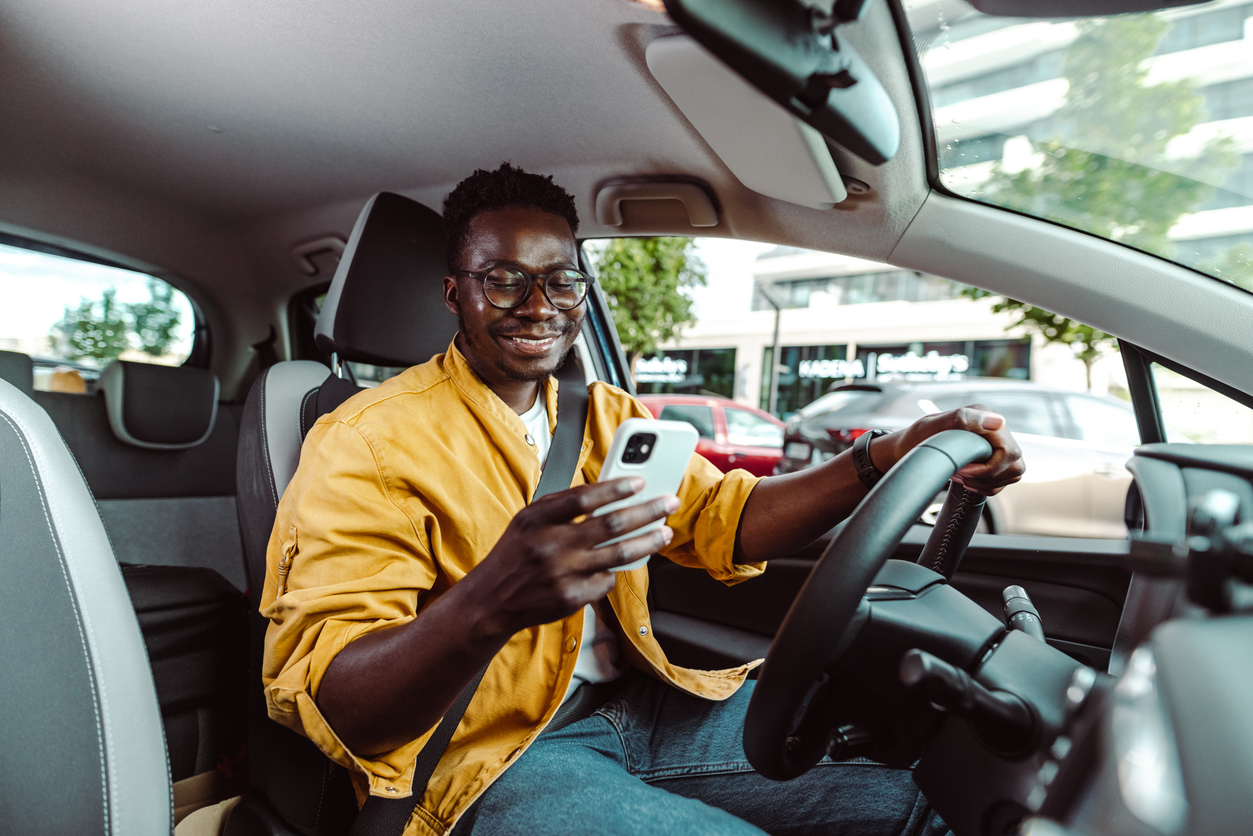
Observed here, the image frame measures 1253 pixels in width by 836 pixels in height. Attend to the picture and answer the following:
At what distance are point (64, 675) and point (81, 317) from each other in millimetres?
1847

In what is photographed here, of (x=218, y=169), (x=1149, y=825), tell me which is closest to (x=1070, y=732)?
(x=1149, y=825)

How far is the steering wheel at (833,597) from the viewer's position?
0.77 m

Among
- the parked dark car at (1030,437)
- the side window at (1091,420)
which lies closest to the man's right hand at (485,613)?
the parked dark car at (1030,437)

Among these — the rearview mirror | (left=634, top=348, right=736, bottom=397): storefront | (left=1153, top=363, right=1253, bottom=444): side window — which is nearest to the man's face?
the rearview mirror

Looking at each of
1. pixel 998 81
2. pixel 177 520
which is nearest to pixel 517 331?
pixel 998 81

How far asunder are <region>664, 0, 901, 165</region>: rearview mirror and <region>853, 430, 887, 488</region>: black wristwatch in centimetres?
67

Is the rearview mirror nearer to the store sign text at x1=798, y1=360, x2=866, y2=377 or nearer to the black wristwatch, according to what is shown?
the black wristwatch

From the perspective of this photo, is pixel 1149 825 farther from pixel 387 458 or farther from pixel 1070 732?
pixel 387 458

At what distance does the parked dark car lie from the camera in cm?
313

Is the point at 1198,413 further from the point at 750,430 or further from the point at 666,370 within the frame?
the point at 666,370

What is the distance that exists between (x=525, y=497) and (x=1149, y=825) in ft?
3.27

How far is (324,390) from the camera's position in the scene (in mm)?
1502

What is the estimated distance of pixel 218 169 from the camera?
2.05m

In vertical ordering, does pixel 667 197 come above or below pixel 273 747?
above
